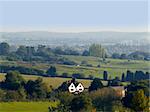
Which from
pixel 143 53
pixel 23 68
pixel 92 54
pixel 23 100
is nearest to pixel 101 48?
pixel 92 54

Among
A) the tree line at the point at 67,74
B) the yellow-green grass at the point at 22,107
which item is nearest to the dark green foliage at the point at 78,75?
the tree line at the point at 67,74

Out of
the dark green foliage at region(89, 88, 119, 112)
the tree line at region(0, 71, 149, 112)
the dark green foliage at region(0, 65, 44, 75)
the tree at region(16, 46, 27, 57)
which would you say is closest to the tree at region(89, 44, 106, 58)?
the tree at region(16, 46, 27, 57)

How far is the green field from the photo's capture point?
32.0 m

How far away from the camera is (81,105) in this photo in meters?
15.5

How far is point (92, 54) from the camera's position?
43.9 m

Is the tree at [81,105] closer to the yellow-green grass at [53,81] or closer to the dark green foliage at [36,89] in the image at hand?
the dark green foliage at [36,89]

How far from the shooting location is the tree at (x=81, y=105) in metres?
15.3

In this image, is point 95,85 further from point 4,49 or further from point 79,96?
point 4,49

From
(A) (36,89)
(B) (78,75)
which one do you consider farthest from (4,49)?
(A) (36,89)

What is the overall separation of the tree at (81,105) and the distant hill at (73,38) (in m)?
18.6

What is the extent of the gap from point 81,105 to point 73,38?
27.9 metres

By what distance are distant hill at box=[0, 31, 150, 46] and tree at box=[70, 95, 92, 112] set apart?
1859 cm

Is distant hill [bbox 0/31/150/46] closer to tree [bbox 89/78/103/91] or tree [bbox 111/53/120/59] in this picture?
tree [bbox 111/53/120/59]

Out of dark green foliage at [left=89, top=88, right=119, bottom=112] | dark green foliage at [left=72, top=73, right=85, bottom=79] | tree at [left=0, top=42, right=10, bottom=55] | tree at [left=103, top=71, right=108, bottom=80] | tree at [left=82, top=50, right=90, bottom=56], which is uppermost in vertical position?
tree at [left=0, top=42, right=10, bottom=55]
